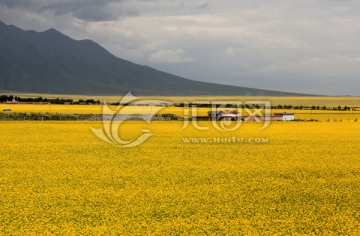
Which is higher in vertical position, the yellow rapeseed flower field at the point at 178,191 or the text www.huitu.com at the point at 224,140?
the text www.huitu.com at the point at 224,140

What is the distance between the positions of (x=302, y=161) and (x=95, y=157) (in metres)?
9.06

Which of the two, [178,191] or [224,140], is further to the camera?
[224,140]

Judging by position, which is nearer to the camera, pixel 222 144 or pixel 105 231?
pixel 105 231

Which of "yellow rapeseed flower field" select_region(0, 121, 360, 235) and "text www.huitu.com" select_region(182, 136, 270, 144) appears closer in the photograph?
"yellow rapeseed flower field" select_region(0, 121, 360, 235)

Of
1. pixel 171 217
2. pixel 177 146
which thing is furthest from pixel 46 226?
pixel 177 146

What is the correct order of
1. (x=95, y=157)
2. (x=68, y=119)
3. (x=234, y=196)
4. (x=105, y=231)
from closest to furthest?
(x=105, y=231) < (x=234, y=196) < (x=95, y=157) < (x=68, y=119)

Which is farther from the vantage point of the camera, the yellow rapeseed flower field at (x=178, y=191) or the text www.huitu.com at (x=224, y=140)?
the text www.huitu.com at (x=224, y=140)

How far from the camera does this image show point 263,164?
22.0m

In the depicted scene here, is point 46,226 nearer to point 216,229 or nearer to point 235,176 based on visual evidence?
point 216,229

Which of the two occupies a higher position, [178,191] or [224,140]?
[224,140]

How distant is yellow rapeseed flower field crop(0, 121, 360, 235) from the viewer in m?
11.5

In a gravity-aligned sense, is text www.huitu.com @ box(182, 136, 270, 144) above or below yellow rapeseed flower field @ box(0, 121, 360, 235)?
above

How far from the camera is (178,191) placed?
1534cm

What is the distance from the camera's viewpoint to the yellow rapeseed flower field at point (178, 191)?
11531 mm
